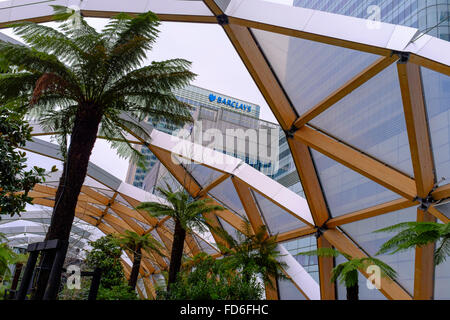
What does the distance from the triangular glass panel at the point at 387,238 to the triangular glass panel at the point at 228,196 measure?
5031 mm

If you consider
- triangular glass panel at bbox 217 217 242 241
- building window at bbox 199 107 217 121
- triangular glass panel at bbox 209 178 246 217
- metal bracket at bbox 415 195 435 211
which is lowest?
metal bracket at bbox 415 195 435 211

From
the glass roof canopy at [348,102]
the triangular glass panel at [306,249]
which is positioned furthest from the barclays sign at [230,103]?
the glass roof canopy at [348,102]

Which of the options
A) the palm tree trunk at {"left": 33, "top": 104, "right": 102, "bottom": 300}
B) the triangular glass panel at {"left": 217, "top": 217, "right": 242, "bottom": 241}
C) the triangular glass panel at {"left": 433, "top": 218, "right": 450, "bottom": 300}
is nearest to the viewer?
the palm tree trunk at {"left": 33, "top": 104, "right": 102, "bottom": 300}

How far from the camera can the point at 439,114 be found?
7648 mm

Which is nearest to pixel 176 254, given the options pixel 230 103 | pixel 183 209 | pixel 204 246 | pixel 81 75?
pixel 183 209

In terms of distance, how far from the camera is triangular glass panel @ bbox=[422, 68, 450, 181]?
7.41m

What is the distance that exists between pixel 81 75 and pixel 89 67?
412 millimetres

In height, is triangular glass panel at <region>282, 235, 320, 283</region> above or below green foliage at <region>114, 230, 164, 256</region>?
below

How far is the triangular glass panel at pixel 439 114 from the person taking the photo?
24.3 ft

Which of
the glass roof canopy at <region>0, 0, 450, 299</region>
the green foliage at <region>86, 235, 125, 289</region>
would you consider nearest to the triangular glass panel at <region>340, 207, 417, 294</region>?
the glass roof canopy at <region>0, 0, 450, 299</region>

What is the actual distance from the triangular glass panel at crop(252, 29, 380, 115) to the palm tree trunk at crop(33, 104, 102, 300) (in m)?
4.18

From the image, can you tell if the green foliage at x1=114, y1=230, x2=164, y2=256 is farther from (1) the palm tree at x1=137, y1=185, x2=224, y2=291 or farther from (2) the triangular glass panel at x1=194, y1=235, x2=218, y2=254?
(1) the palm tree at x1=137, y1=185, x2=224, y2=291

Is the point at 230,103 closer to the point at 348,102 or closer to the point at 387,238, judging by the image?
the point at 387,238

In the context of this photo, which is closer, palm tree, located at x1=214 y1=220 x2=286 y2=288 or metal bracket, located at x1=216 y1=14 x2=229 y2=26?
metal bracket, located at x1=216 y1=14 x2=229 y2=26
